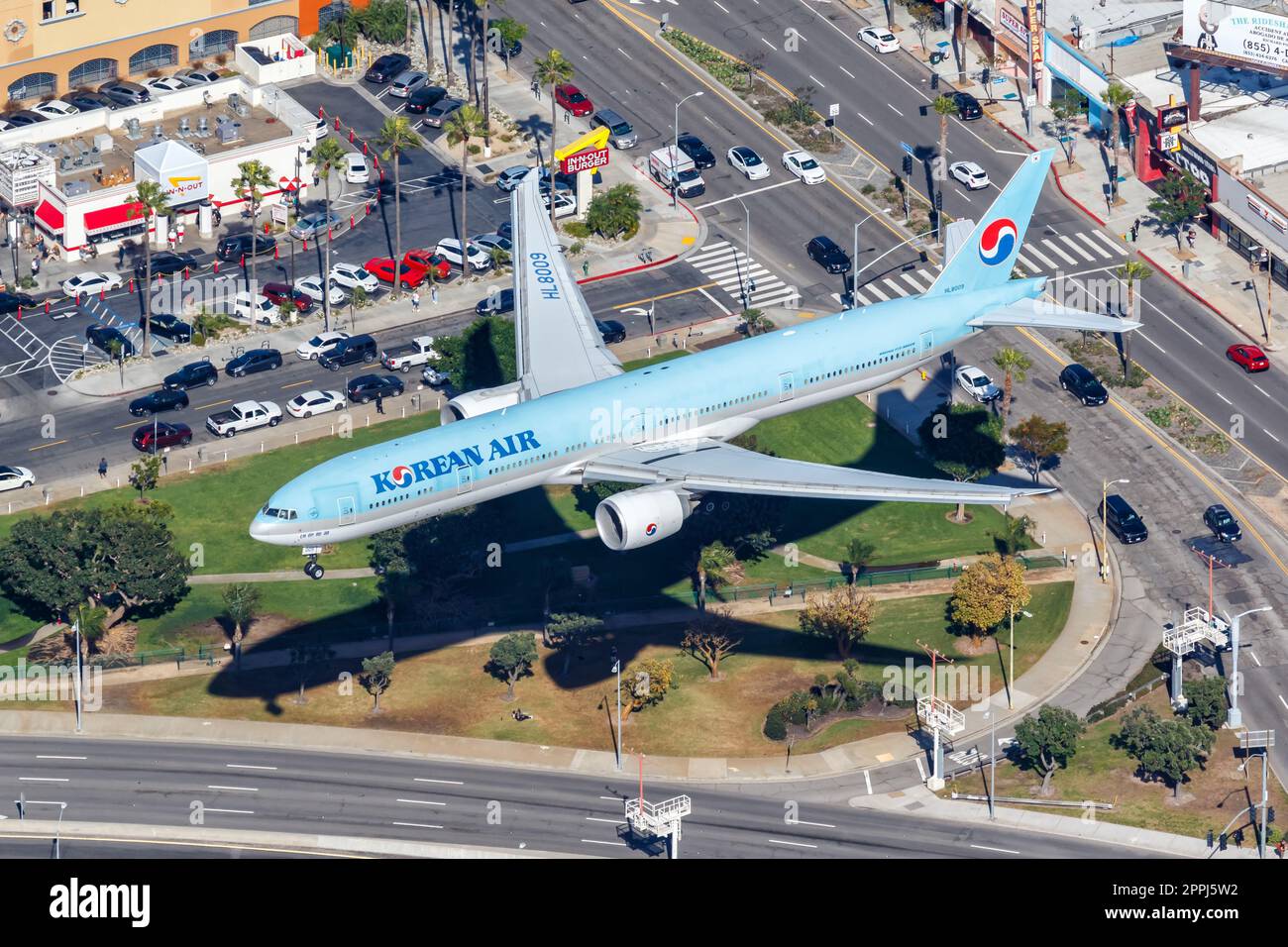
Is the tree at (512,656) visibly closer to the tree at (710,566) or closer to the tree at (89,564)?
the tree at (710,566)

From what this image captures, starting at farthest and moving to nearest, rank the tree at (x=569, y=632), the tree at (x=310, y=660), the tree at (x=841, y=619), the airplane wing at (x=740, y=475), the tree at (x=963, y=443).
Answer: the tree at (x=963, y=443), the tree at (x=841, y=619), the tree at (x=310, y=660), the tree at (x=569, y=632), the airplane wing at (x=740, y=475)

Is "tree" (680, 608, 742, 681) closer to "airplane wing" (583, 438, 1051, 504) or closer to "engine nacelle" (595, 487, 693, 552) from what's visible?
"airplane wing" (583, 438, 1051, 504)

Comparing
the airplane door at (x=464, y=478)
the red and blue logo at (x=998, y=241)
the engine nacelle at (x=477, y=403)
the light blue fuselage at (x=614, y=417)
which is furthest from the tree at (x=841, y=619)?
the airplane door at (x=464, y=478)
